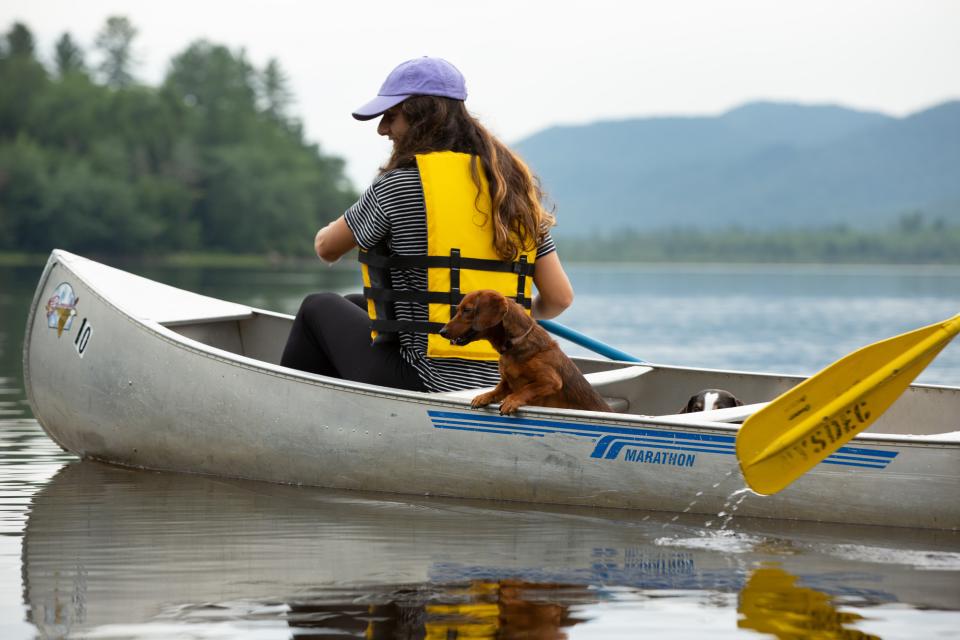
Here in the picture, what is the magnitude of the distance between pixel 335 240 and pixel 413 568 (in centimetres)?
136

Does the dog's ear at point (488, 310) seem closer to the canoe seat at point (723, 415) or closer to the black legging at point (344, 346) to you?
the black legging at point (344, 346)

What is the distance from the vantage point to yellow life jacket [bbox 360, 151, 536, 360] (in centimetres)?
481

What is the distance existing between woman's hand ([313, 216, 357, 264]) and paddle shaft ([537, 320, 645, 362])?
1.32 meters

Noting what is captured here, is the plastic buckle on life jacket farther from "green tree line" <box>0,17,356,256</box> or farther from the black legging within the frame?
"green tree line" <box>0,17,356,256</box>

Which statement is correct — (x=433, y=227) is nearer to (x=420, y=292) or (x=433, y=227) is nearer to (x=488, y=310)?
(x=420, y=292)

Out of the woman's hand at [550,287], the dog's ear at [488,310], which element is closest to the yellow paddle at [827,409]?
the dog's ear at [488,310]

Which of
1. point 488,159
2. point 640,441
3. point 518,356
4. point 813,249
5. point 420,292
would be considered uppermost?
point 813,249

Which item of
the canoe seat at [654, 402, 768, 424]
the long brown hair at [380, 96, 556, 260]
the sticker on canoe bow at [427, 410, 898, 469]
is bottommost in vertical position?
the sticker on canoe bow at [427, 410, 898, 469]

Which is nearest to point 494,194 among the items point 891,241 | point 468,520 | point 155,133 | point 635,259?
point 468,520

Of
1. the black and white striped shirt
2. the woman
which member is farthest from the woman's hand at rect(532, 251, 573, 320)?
the black and white striped shirt

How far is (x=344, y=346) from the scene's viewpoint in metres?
5.28

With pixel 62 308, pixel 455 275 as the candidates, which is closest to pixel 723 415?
pixel 455 275

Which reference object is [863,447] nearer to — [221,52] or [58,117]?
[58,117]

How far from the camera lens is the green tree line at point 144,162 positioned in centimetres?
6869
